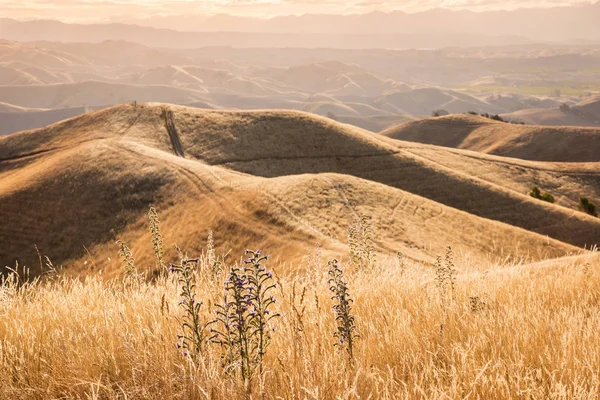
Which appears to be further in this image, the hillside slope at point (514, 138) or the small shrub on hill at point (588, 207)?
the hillside slope at point (514, 138)

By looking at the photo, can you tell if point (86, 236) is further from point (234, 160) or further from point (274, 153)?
point (274, 153)

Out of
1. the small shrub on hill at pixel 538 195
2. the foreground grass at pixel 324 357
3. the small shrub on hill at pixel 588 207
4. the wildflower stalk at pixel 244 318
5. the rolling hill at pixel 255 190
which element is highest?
the wildflower stalk at pixel 244 318

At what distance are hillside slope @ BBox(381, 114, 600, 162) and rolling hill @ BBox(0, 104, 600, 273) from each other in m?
42.4

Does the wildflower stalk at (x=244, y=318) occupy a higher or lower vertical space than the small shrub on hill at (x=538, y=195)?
higher

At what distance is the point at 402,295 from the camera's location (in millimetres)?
6145

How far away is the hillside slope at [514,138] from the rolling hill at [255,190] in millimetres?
42404

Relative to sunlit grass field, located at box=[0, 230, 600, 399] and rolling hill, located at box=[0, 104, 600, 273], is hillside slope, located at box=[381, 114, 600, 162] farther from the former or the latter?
sunlit grass field, located at box=[0, 230, 600, 399]

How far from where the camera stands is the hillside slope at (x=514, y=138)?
151 meters

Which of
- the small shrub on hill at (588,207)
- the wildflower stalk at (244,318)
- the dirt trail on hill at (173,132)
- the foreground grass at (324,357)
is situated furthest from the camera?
the dirt trail on hill at (173,132)

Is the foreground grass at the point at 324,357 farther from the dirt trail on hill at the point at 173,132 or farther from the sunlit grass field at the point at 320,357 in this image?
the dirt trail on hill at the point at 173,132

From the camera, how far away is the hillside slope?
151 meters

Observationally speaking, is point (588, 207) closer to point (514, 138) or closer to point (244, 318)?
point (514, 138)

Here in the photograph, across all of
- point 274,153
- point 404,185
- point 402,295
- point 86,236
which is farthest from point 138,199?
point 402,295

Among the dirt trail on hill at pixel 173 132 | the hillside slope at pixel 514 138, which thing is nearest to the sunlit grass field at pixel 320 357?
the dirt trail on hill at pixel 173 132
